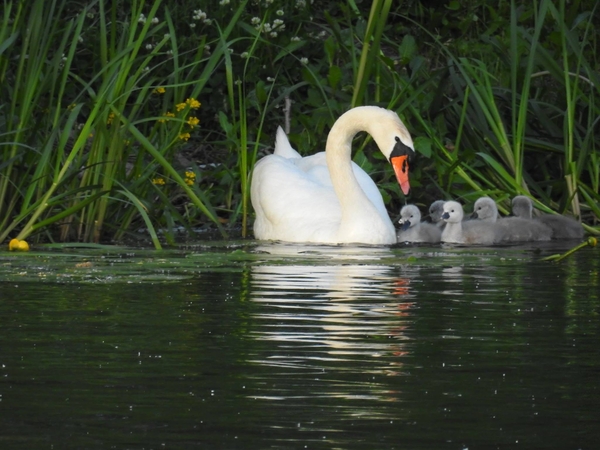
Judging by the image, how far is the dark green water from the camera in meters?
3.70

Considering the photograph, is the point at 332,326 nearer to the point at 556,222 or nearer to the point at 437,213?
the point at 556,222

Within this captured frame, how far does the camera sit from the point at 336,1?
13.3 metres

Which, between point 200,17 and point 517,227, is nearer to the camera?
point 517,227

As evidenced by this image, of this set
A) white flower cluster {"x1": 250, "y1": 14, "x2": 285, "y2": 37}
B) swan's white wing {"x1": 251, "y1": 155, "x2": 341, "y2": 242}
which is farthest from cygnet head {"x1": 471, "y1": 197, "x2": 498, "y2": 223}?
white flower cluster {"x1": 250, "y1": 14, "x2": 285, "y2": 37}

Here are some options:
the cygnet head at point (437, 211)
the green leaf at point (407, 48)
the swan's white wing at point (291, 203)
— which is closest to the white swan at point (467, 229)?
the cygnet head at point (437, 211)

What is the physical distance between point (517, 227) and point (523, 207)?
0.23 meters

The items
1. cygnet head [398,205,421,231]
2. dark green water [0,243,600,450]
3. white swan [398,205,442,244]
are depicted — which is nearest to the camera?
dark green water [0,243,600,450]

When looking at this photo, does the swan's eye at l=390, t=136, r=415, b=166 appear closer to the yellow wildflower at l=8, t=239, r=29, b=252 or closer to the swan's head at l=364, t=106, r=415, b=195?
the swan's head at l=364, t=106, r=415, b=195

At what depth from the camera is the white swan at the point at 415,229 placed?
9.31m

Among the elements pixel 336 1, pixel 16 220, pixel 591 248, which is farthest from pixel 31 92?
pixel 336 1

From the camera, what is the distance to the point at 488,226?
366 inches

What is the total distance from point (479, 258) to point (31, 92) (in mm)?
2386

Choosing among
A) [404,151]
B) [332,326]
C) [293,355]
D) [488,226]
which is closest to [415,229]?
[488,226]

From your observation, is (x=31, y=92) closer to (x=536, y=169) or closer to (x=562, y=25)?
(x=562, y=25)
